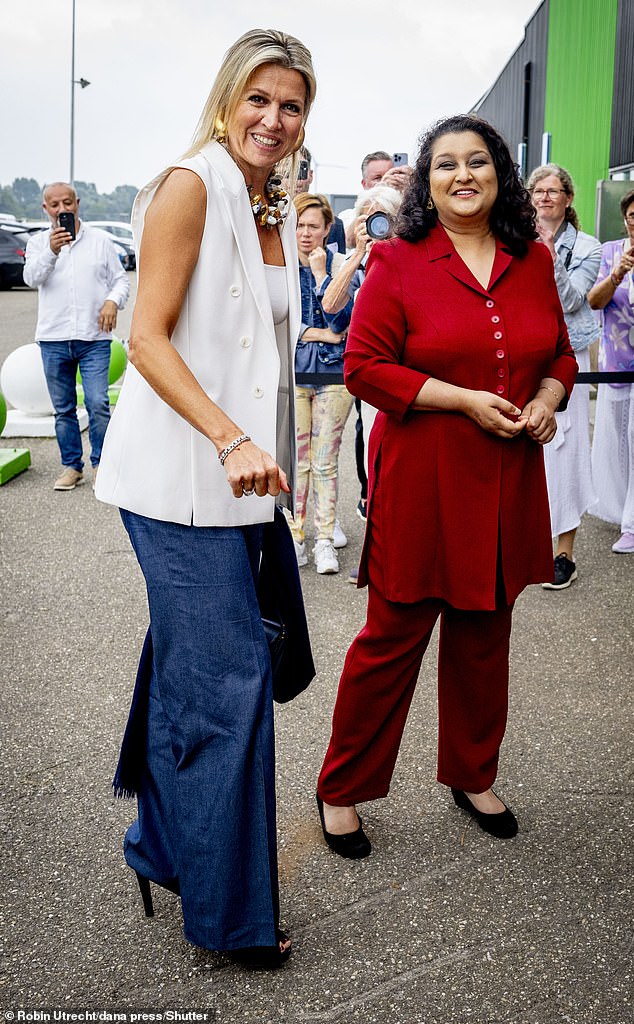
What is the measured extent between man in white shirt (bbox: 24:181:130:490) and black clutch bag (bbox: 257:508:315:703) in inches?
220

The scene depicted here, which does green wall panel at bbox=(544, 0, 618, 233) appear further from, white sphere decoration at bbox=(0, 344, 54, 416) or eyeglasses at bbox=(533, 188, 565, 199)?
eyeglasses at bbox=(533, 188, 565, 199)

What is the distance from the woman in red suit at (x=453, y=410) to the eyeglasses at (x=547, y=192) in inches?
105

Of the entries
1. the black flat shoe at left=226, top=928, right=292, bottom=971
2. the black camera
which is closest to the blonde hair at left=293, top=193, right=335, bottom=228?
the black camera

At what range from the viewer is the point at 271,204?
96.3 inches

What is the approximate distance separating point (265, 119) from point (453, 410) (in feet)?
3.02

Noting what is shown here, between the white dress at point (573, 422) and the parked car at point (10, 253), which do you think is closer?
the white dress at point (573, 422)

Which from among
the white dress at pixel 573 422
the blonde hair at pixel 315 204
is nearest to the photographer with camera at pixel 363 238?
the blonde hair at pixel 315 204

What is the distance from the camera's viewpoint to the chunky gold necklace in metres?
2.38

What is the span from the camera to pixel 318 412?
595 cm

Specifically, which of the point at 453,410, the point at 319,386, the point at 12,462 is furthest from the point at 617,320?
the point at 12,462

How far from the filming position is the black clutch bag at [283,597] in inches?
103

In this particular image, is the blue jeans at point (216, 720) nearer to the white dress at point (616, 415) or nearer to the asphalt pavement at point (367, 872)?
the asphalt pavement at point (367, 872)

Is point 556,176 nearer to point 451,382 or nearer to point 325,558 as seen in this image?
point 325,558

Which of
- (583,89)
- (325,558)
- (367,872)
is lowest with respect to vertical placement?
(367,872)
